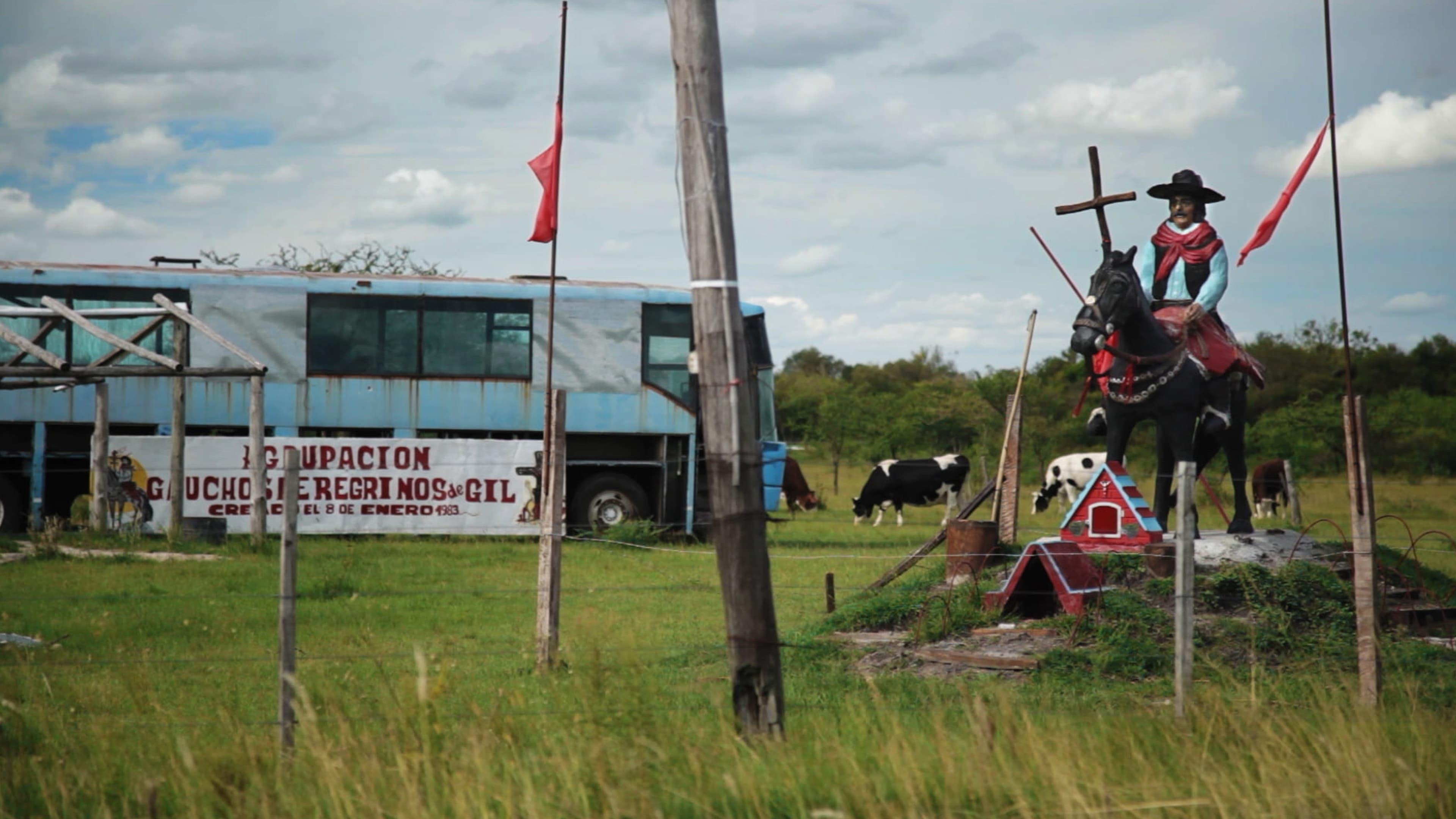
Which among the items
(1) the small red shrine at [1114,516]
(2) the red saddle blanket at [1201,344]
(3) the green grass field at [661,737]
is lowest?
(3) the green grass field at [661,737]

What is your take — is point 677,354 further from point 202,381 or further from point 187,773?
point 187,773

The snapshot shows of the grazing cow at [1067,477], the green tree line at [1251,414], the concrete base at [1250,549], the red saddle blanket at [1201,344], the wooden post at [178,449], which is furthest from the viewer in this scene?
the green tree line at [1251,414]

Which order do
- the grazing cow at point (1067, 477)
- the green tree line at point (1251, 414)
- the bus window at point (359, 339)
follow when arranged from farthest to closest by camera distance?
the green tree line at point (1251, 414), the grazing cow at point (1067, 477), the bus window at point (359, 339)

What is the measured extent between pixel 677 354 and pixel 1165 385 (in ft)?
32.0

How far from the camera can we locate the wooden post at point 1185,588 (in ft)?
18.6

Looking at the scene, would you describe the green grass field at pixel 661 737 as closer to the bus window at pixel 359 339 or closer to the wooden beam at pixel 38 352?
the wooden beam at pixel 38 352

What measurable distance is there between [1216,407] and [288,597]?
7159mm

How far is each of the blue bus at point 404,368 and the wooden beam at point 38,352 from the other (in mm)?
4235

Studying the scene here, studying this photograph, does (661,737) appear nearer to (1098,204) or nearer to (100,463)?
(1098,204)

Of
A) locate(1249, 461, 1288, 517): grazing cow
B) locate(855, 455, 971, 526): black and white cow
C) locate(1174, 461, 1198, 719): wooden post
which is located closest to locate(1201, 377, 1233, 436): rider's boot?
locate(1174, 461, 1198, 719): wooden post

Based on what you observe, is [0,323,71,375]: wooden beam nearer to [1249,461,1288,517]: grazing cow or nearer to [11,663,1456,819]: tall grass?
[11,663,1456,819]: tall grass

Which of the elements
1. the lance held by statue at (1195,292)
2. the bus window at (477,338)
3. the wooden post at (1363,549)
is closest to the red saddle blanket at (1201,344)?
the lance held by statue at (1195,292)

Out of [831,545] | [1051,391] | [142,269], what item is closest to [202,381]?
[142,269]

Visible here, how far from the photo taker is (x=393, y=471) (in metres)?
17.3
